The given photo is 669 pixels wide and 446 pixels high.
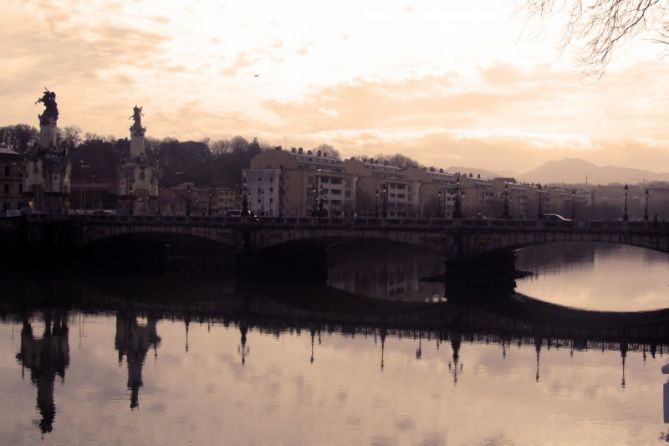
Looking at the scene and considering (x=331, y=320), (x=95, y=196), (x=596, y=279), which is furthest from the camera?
(x=95, y=196)

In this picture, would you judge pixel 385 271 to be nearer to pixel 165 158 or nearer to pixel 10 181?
pixel 10 181

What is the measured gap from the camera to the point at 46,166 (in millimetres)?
92188

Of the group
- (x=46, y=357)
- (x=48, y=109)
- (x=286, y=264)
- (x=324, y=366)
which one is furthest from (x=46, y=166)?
(x=324, y=366)

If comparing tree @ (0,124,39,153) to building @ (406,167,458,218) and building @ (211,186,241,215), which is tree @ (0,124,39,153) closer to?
building @ (211,186,241,215)

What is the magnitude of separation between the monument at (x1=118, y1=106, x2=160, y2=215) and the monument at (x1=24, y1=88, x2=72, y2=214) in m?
6.87

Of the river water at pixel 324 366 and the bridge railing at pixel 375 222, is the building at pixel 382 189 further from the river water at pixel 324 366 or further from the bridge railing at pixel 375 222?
the river water at pixel 324 366

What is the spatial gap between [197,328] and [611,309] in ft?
93.3

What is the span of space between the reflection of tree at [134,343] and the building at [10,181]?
60305 mm

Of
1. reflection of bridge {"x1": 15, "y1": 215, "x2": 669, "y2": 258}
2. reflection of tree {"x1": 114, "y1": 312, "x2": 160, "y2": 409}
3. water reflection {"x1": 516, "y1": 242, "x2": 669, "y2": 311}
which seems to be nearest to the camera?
reflection of tree {"x1": 114, "y1": 312, "x2": 160, "y2": 409}

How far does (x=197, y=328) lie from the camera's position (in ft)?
152

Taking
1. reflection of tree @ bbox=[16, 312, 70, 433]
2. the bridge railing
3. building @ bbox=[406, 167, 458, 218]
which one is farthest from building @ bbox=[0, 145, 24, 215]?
building @ bbox=[406, 167, 458, 218]

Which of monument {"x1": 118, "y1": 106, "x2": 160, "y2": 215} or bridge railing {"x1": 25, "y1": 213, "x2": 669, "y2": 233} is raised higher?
monument {"x1": 118, "y1": 106, "x2": 160, "y2": 215}

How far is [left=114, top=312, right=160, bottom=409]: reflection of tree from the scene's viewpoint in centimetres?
3247

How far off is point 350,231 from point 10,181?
5165 centimetres
